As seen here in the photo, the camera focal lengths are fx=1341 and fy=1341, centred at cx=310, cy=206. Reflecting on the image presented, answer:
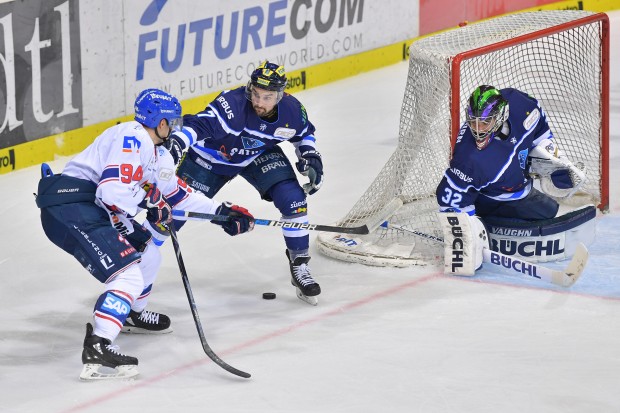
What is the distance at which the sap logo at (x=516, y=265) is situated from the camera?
218 inches

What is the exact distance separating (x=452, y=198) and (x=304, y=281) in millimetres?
739

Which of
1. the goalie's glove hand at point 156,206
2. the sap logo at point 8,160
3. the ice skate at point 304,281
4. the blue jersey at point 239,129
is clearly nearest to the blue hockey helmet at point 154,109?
the goalie's glove hand at point 156,206

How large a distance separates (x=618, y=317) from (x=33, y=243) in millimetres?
2719

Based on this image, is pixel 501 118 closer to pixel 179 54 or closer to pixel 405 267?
pixel 405 267

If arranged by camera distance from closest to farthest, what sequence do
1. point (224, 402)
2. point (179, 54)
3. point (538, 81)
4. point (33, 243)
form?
point (224, 402) → point (33, 243) → point (538, 81) → point (179, 54)

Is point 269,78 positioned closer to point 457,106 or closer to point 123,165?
point 123,165

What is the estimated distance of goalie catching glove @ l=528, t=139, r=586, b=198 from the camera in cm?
589

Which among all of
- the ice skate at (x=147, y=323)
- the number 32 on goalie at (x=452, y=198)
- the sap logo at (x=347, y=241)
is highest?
the number 32 on goalie at (x=452, y=198)

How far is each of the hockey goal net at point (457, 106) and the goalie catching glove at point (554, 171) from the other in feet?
1.27

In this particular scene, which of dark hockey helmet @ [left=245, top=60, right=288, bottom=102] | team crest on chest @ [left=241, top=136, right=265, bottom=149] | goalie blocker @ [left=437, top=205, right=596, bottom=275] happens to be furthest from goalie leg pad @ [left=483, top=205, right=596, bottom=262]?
dark hockey helmet @ [left=245, top=60, right=288, bottom=102]

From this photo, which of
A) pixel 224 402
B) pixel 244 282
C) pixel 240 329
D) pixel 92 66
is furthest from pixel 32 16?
pixel 224 402

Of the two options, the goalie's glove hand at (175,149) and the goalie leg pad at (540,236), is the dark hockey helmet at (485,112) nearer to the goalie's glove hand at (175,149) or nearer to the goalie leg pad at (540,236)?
the goalie leg pad at (540,236)

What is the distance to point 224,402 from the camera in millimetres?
4422

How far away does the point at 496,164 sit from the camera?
5.65m
